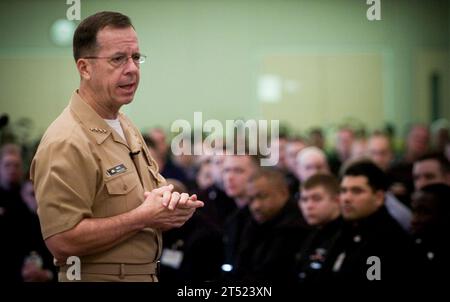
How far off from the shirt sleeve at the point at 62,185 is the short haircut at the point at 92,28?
312 millimetres

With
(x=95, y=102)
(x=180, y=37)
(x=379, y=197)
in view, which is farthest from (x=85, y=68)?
(x=180, y=37)

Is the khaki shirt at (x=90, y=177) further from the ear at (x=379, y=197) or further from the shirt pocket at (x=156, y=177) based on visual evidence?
the ear at (x=379, y=197)

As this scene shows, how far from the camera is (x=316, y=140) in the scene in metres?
9.13

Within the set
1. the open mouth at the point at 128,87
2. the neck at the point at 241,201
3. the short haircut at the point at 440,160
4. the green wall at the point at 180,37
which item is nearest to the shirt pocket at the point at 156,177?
the open mouth at the point at 128,87

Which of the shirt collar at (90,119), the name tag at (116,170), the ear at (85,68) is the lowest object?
the name tag at (116,170)

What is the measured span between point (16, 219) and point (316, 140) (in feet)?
15.7

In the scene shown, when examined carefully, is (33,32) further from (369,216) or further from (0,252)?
(369,216)

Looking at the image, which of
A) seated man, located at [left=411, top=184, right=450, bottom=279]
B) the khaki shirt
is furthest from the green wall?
seated man, located at [left=411, top=184, right=450, bottom=279]

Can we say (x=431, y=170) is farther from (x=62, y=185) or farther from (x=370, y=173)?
(x=62, y=185)

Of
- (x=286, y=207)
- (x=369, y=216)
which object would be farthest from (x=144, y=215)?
(x=286, y=207)

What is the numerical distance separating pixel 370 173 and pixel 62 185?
8.37 feet

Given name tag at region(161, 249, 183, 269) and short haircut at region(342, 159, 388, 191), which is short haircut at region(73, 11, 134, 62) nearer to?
name tag at region(161, 249, 183, 269)

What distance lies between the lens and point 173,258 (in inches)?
181

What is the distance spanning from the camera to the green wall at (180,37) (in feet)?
11.8
